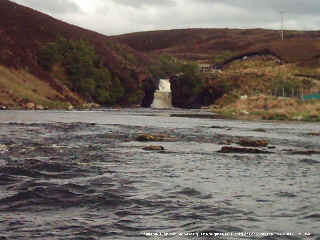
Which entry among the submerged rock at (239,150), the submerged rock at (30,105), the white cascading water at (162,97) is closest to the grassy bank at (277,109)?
the submerged rock at (239,150)

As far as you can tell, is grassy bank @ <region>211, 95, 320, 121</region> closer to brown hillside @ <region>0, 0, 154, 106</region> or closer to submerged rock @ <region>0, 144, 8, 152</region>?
submerged rock @ <region>0, 144, 8, 152</region>

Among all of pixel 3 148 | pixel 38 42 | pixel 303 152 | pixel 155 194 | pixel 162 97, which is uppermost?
pixel 38 42

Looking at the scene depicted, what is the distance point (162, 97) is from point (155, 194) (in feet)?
435

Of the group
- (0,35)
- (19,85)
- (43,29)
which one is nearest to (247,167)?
(19,85)

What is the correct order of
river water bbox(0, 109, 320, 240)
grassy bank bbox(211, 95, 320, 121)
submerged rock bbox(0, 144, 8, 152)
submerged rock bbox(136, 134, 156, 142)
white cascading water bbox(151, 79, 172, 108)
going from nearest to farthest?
river water bbox(0, 109, 320, 240) → submerged rock bbox(0, 144, 8, 152) → submerged rock bbox(136, 134, 156, 142) → grassy bank bbox(211, 95, 320, 121) → white cascading water bbox(151, 79, 172, 108)

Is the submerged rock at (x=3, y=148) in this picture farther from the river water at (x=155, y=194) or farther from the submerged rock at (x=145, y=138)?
the submerged rock at (x=145, y=138)

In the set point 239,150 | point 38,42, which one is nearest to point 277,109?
point 239,150

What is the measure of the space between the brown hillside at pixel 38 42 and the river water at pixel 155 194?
9699cm

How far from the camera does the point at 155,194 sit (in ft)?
47.3

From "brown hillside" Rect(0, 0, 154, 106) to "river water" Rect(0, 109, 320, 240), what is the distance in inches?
3819

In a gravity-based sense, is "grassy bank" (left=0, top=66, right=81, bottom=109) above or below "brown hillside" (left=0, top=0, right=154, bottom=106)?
below

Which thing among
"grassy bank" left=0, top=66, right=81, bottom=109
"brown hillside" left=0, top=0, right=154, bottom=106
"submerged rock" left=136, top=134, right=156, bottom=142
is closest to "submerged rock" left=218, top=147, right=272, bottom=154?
"submerged rock" left=136, top=134, right=156, bottom=142

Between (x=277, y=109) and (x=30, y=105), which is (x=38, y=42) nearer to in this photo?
(x=30, y=105)

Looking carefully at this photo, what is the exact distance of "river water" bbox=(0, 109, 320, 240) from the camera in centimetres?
1077
